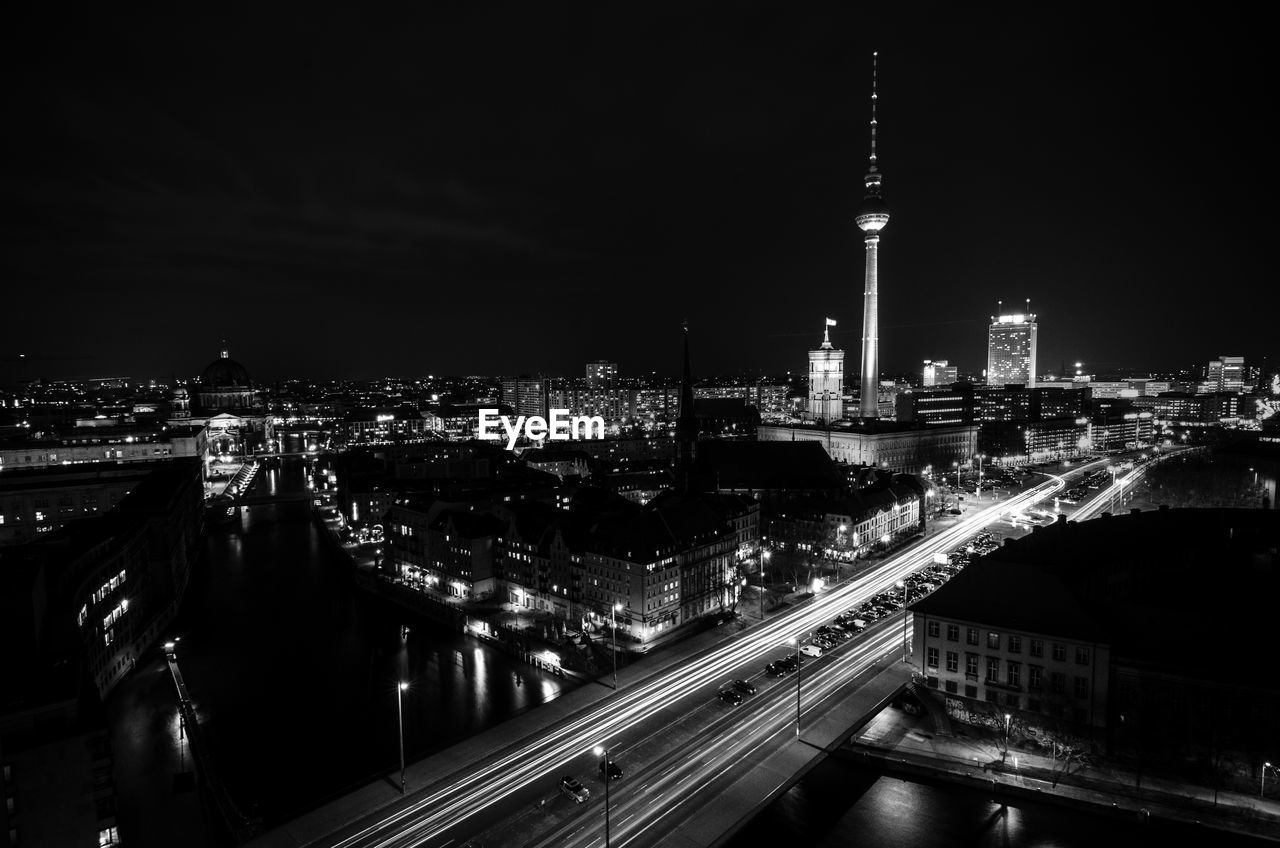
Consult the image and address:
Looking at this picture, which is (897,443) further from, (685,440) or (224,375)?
(224,375)

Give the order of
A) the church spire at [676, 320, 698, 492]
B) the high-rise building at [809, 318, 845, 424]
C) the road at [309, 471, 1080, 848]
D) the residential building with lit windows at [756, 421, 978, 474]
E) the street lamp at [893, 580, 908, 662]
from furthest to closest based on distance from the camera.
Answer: the high-rise building at [809, 318, 845, 424] < the residential building with lit windows at [756, 421, 978, 474] < the church spire at [676, 320, 698, 492] < the street lamp at [893, 580, 908, 662] < the road at [309, 471, 1080, 848]

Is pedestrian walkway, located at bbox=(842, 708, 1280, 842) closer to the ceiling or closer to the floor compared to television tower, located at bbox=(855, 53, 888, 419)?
closer to the floor

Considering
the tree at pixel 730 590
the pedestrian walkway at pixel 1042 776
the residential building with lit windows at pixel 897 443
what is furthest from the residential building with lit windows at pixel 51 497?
the residential building with lit windows at pixel 897 443

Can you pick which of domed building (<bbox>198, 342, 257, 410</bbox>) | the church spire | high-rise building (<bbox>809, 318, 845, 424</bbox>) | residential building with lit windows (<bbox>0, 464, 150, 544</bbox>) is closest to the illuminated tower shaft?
high-rise building (<bbox>809, 318, 845, 424</bbox>)

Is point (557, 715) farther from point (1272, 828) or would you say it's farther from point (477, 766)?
point (1272, 828)

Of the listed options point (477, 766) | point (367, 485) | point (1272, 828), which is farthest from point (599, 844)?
point (367, 485)

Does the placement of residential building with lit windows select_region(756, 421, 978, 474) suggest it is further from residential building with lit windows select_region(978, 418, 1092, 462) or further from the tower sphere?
the tower sphere

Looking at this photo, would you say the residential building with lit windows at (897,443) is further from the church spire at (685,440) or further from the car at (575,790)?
the car at (575,790)
